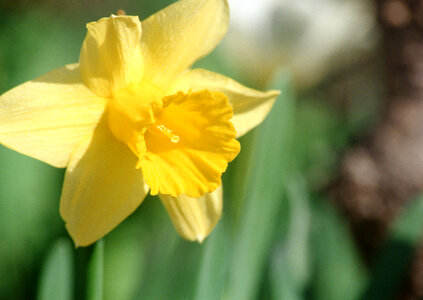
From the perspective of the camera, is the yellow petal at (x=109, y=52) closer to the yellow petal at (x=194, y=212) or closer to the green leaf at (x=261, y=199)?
the yellow petal at (x=194, y=212)

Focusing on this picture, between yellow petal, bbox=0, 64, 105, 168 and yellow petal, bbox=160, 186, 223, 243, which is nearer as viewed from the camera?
yellow petal, bbox=0, 64, 105, 168

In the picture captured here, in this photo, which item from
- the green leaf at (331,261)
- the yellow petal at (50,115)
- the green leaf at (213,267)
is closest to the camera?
the yellow petal at (50,115)

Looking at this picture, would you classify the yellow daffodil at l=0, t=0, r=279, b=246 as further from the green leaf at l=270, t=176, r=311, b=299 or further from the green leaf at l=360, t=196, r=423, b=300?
the green leaf at l=360, t=196, r=423, b=300

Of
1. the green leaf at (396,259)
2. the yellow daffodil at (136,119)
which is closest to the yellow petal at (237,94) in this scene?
the yellow daffodil at (136,119)

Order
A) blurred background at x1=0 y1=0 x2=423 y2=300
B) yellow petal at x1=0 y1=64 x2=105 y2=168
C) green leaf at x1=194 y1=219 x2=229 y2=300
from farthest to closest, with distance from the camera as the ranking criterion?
1. blurred background at x1=0 y1=0 x2=423 y2=300
2. green leaf at x1=194 y1=219 x2=229 y2=300
3. yellow petal at x1=0 y1=64 x2=105 y2=168

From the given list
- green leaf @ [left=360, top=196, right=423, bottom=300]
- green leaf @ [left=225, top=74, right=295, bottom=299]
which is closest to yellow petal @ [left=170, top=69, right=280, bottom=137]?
green leaf @ [left=225, top=74, right=295, bottom=299]

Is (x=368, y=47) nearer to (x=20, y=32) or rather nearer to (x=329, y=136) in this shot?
(x=329, y=136)
